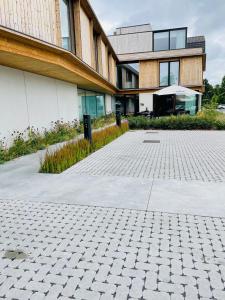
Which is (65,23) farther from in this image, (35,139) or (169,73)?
(169,73)

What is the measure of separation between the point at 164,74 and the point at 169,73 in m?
0.49

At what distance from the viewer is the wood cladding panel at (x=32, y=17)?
6.20 meters

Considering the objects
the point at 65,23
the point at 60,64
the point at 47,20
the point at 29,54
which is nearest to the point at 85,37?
the point at 65,23

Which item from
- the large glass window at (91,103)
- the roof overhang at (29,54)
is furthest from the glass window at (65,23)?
the large glass window at (91,103)

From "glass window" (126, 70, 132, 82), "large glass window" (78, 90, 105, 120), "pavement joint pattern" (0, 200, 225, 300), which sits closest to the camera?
"pavement joint pattern" (0, 200, 225, 300)

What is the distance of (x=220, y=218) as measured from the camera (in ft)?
10.5

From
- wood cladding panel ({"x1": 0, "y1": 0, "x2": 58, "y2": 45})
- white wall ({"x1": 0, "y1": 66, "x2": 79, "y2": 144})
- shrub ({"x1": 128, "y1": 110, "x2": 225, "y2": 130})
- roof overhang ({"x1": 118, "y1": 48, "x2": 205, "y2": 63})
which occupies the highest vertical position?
roof overhang ({"x1": 118, "y1": 48, "x2": 205, "y2": 63})

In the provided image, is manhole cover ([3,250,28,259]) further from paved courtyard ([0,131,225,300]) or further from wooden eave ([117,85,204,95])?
wooden eave ([117,85,204,95])

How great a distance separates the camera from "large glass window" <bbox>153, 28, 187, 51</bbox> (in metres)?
24.5

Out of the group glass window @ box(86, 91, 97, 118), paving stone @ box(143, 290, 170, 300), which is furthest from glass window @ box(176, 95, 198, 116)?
paving stone @ box(143, 290, 170, 300)

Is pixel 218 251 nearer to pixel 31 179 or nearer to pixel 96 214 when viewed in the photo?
pixel 96 214

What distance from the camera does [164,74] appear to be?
78.5ft

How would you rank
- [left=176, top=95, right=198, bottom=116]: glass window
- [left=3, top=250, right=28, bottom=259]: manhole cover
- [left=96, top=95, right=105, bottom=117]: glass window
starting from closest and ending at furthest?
1. [left=3, top=250, right=28, bottom=259]: manhole cover
2. [left=96, top=95, right=105, bottom=117]: glass window
3. [left=176, top=95, right=198, bottom=116]: glass window

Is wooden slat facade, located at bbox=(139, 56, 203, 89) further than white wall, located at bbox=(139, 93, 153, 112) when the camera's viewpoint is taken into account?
No
